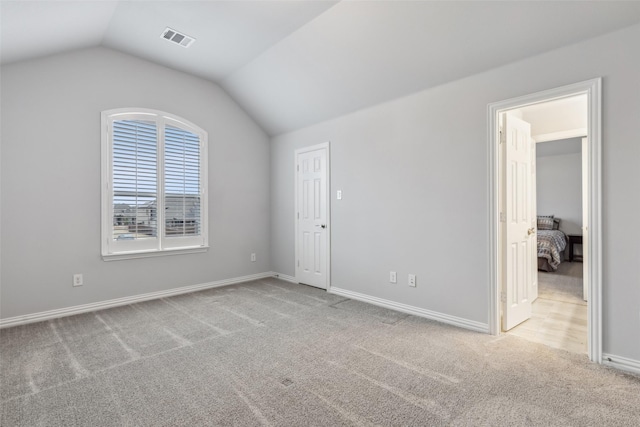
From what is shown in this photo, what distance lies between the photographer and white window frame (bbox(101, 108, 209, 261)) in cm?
374

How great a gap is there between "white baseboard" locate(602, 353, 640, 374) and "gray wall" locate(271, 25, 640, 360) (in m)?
0.04

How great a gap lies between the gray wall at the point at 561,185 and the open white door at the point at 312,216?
5759 millimetres

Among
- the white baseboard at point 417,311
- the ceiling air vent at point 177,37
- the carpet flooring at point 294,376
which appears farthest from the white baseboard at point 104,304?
the ceiling air vent at point 177,37

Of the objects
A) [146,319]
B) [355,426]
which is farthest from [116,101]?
[355,426]

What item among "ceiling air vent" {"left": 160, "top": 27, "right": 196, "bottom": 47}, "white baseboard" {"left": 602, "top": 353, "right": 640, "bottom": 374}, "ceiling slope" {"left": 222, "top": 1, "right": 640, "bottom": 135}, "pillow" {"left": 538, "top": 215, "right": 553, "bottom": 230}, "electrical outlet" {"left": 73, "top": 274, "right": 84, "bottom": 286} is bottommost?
"white baseboard" {"left": 602, "top": 353, "right": 640, "bottom": 374}

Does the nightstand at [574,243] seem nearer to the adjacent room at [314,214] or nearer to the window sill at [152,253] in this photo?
the adjacent room at [314,214]

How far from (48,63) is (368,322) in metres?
4.44

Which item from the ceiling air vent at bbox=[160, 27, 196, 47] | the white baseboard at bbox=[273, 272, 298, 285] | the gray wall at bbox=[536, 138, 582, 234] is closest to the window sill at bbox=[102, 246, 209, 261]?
the white baseboard at bbox=[273, 272, 298, 285]

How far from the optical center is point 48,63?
3.38m

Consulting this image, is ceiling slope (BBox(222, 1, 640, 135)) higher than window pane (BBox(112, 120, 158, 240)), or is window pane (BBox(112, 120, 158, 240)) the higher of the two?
ceiling slope (BBox(222, 1, 640, 135))

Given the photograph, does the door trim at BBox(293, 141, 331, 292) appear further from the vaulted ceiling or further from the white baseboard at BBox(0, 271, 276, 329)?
the white baseboard at BBox(0, 271, 276, 329)

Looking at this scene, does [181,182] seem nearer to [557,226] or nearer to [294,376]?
[294,376]

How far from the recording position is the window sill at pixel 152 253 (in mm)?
3794

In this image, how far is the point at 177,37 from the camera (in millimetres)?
3494
